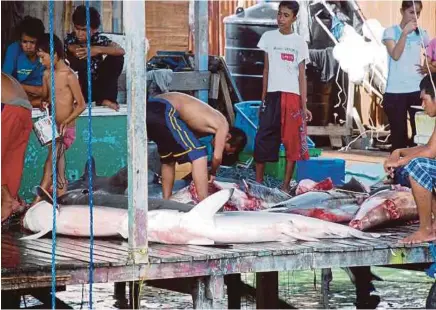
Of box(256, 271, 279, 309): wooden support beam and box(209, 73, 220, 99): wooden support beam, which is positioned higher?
box(209, 73, 220, 99): wooden support beam

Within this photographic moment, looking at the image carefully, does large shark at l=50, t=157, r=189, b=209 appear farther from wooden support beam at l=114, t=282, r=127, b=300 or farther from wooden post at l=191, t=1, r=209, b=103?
wooden post at l=191, t=1, r=209, b=103

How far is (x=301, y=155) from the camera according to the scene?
13336 millimetres

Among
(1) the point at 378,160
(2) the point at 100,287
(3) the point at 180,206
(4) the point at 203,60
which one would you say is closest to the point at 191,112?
(3) the point at 180,206

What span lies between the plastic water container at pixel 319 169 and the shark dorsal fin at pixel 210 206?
15.6 feet

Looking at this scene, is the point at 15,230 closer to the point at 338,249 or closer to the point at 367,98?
the point at 338,249

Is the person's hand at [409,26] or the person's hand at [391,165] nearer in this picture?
the person's hand at [391,165]

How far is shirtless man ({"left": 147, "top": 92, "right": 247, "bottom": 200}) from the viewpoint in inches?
417

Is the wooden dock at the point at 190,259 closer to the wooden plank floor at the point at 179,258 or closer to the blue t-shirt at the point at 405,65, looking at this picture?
the wooden plank floor at the point at 179,258

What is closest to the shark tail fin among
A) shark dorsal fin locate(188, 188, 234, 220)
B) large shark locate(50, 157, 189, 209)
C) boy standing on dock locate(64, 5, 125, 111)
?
large shark locate(50, 157, 189, 209)

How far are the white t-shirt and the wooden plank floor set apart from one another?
12.1ft

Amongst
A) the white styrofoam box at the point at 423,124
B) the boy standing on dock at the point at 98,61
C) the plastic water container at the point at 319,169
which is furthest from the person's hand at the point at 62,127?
the white styrofoam box at the point at 423,124

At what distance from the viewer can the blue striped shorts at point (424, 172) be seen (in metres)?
9.41

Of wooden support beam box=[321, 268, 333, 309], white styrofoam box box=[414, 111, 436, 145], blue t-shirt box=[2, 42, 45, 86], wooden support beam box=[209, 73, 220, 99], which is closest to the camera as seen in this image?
blue t-shirt box=[2, 42, 45, 86]

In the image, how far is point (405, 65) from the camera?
14094mm
